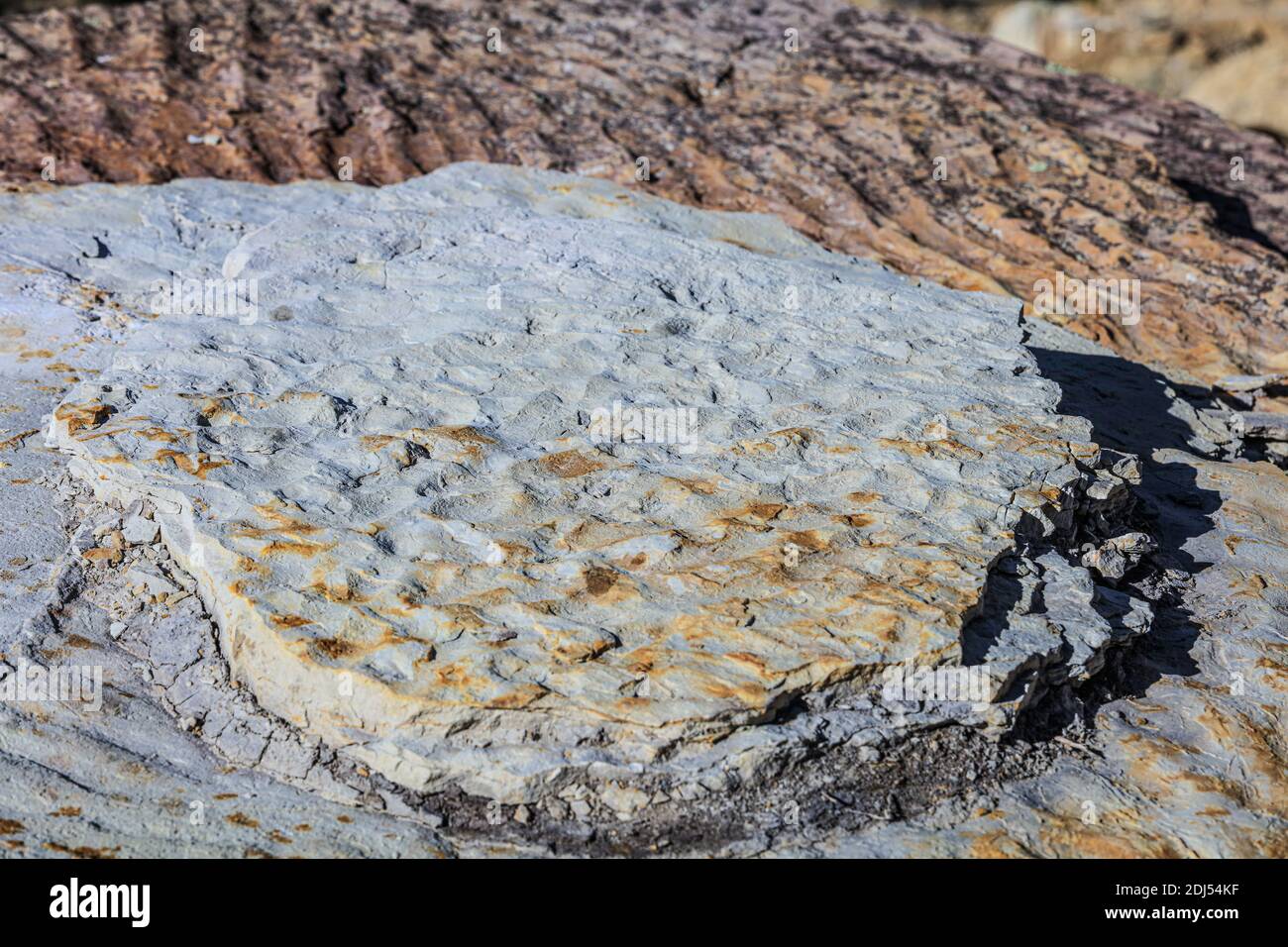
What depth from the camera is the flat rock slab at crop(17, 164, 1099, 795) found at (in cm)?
311

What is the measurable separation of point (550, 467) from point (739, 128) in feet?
15.5

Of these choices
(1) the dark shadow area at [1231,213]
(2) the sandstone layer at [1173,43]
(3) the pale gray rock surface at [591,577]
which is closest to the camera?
(3) the pale gray rock surface at [591,577]

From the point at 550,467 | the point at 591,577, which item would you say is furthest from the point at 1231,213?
the point at 591,577

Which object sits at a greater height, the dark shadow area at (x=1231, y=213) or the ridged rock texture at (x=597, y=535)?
the dark shadow area at (x=1231, y=213)

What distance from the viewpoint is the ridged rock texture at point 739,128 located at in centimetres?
693

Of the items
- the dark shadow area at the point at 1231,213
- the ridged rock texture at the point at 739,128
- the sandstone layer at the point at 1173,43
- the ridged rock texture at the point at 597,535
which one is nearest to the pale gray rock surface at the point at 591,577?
the ridged rock texture at the point at 597,535

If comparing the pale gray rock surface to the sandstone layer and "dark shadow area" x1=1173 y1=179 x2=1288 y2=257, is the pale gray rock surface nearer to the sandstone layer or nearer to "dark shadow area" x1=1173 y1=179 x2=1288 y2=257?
"dark shadow area" x1=1173 y1=179 x2=1288 y2=257

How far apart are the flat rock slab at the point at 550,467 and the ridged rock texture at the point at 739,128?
5.33 feet

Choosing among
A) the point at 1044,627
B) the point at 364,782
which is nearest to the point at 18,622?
the point at 364,782

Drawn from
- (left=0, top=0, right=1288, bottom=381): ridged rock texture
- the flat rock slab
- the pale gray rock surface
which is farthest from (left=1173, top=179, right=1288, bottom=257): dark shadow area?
the flat rock slab

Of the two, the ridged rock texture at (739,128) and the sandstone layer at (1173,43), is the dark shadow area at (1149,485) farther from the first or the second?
the sandstone layer at (1173,43)

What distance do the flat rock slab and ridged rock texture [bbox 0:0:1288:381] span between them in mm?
1626

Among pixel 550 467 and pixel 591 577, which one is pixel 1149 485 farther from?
pixel 591 577

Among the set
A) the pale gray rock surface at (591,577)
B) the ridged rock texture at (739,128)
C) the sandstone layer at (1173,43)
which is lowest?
the pale gray rock surface at (591,577)
